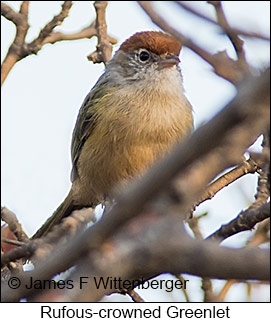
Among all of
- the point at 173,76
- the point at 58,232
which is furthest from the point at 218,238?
the point at 173,76

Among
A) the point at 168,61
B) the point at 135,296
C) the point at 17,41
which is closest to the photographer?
the point at 135,296

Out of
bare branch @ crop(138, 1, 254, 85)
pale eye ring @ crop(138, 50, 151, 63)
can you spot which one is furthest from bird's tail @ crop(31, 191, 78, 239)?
bare branch @ crop(138, 1, 254, 85)

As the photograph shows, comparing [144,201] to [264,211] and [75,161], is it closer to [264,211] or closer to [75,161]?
[264,211]

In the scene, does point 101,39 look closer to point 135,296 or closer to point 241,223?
point 135,296

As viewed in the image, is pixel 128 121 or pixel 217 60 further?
pixel 128 121

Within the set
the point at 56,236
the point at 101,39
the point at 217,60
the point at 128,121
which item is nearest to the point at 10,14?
the point at 101,39

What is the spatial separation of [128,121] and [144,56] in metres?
0.77

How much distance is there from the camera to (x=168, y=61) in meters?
5.07

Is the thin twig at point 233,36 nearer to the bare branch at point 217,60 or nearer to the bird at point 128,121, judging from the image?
the bare branch at point 217,60

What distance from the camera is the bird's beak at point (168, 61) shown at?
5047 millimetres

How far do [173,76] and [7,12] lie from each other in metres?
1.46

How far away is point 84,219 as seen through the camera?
5.42ft

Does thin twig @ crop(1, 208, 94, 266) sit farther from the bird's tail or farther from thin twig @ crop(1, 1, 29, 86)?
the bird's tail

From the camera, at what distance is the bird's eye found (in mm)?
5250
